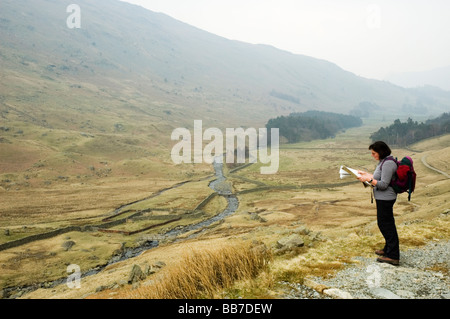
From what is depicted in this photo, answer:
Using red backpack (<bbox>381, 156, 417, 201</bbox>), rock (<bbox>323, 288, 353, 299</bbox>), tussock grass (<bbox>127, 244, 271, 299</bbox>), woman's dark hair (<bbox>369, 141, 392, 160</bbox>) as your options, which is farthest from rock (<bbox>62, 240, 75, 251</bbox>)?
red backpack (<bbox>381, 156, 417, 201</bbox>)

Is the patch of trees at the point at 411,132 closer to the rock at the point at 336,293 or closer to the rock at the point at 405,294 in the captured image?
the rock at the point at 405,294

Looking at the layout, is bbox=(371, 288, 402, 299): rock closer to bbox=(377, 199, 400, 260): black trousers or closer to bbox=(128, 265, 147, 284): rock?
bbox=(377, 199, 400, 260): black trousers

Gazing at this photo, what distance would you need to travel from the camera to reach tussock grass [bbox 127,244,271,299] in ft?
24.2

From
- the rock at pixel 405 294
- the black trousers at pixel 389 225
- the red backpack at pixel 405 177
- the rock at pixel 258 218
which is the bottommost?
the rock at pixel 258 218

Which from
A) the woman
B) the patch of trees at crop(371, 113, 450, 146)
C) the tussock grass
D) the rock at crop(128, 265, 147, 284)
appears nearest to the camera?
the tussock grass

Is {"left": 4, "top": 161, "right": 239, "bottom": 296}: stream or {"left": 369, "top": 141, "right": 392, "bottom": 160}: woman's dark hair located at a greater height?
{"left": 369, "top": 141, "right": 392, "bottom": 160}: woman's dark hair

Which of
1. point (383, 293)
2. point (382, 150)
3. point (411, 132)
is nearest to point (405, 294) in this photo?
point (383, 293)

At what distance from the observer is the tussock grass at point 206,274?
7379 mm

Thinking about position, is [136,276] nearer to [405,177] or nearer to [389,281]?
[389,281]

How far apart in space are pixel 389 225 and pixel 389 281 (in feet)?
5.42

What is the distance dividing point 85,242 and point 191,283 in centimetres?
3988

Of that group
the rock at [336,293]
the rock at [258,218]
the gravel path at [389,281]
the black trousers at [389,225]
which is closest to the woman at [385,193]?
the black trousers at [389,225]
